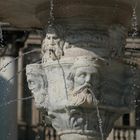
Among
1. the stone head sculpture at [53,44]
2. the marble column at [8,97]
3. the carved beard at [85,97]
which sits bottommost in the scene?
the carved beard at [85,97]

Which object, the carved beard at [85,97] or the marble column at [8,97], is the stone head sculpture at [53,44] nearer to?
the carved beard at [85,97]

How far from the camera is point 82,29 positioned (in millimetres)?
6785

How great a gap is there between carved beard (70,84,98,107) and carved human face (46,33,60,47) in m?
0.51

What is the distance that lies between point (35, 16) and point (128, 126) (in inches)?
829

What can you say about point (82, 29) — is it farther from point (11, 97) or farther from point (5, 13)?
point (11, 97)

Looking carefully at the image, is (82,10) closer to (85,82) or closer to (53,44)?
(53,44)

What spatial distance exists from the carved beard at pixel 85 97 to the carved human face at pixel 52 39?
506mm

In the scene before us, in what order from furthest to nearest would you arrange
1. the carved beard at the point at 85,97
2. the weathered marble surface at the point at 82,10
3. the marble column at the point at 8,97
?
1. the marble column at the point at 8,97
2. the weathered marble surface at the point at 82,10
3. the carved beard at the point at 85,97

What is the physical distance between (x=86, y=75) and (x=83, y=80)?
5cm

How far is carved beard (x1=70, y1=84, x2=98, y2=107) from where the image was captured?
6.48 meters

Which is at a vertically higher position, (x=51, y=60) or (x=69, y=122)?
(x=51, y=60)

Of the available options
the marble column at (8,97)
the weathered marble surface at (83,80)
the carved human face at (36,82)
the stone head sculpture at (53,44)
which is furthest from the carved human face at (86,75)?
the marble column at (8,97)

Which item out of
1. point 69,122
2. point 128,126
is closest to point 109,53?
point 69,122

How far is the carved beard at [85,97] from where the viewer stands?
648 centimetres
